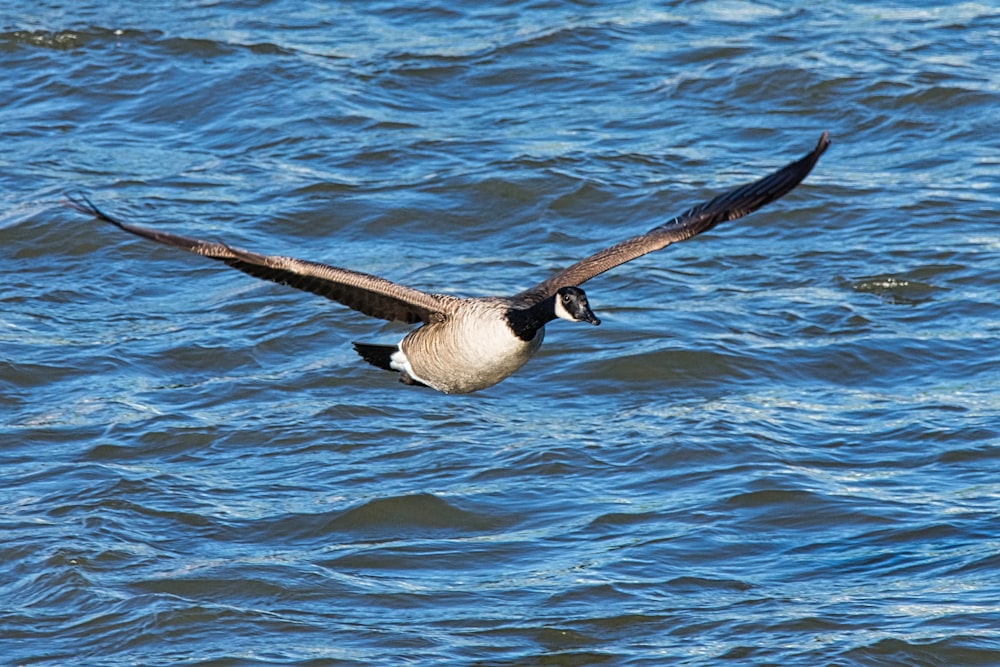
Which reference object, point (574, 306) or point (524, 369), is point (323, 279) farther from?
point (524, 369)

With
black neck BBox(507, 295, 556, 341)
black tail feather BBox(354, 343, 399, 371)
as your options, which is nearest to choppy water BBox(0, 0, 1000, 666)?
black tail feather BBox(354, 343, 399, 371)

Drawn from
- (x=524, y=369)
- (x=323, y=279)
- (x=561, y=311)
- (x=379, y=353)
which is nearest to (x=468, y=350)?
(x=561, y=311)

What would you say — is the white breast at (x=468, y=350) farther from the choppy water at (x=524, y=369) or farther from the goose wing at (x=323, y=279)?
the choppy water at (x=524, y=369)

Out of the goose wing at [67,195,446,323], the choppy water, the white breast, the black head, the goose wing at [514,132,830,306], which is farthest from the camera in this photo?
the choppy water

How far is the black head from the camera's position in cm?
703

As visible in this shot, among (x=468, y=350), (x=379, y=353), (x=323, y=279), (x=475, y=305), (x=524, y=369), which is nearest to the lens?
(x=323, y=279)

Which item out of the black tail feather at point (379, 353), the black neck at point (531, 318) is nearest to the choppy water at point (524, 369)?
the black tail feather at point (379, 353)

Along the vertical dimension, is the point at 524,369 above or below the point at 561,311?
below

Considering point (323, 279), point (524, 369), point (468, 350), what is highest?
point (323, 279)

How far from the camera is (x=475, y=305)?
24.3 feet

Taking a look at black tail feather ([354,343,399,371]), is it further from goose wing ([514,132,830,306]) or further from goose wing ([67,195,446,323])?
goose wing ([514,132,830,306])

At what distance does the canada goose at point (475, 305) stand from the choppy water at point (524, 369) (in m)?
1.16

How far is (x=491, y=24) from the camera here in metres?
15.2

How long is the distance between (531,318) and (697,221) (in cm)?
83
